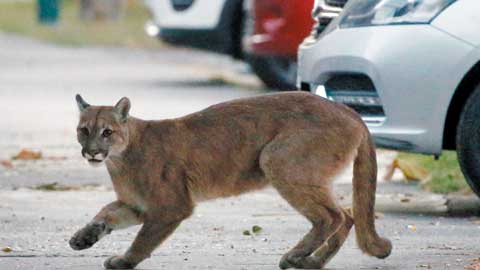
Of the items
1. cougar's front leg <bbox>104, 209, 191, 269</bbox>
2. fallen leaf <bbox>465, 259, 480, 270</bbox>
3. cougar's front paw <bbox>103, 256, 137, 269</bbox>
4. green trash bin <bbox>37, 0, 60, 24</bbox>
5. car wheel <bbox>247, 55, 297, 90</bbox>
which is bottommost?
green trash bin <bbox>37, 0, 60, 24</bbox>

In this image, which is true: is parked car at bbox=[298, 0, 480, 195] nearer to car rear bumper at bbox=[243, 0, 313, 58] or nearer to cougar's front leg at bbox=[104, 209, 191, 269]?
cougar's front leg at bbox=[104, 209, 191, 269]

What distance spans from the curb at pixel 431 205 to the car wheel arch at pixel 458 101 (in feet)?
1.46

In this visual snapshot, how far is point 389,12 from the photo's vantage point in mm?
9453

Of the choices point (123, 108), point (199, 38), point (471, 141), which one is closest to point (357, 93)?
point (471, 141)

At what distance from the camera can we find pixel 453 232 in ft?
28.7

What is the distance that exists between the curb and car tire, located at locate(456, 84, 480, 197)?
0.58 meters

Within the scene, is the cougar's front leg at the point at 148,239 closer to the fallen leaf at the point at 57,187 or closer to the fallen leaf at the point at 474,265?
the fallen leaf at the point at 474,265

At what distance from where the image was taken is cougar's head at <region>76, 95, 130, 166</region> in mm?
7352

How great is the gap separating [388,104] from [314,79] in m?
0.66

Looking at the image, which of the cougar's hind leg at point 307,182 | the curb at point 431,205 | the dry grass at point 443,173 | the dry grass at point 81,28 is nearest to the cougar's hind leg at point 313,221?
the cougar's hind leg at point 307,182

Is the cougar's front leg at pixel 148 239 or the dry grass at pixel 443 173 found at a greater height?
the cougar's front leg at pixel 148 239

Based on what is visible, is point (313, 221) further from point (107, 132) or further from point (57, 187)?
point (57, 187)

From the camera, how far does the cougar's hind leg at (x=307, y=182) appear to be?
741 cm

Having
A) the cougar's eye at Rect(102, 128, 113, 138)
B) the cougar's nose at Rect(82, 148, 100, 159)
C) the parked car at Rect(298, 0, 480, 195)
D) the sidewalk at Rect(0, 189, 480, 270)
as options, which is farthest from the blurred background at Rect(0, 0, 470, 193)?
the cougar's nose at Rect(82, 148, 100, 159)
